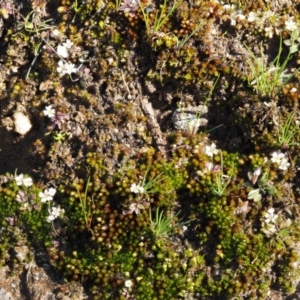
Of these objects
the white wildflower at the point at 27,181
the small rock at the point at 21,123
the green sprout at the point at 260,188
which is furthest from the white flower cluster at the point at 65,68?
the green sprout at the point at 260,188

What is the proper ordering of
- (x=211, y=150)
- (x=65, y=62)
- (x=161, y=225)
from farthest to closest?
(x=65, y=62)
(x=211, y=150)
(x=161, y=225)

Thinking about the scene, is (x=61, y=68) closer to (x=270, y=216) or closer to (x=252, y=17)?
(x=252, y=17)

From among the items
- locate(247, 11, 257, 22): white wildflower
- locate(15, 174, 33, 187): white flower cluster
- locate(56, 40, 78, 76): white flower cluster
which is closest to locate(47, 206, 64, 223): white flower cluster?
locate(15, 174, 33, 187): white flower cluster

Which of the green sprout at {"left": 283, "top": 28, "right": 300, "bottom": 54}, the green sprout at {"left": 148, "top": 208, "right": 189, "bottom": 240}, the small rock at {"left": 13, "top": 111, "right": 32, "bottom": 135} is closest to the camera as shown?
the green sprout at {"left": 148, "top": 208, "right": 189, "bottom": 240}

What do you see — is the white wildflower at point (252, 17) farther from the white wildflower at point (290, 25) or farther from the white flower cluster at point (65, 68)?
the white flower cluster at point (65, 68)

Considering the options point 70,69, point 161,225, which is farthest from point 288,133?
point 70,69

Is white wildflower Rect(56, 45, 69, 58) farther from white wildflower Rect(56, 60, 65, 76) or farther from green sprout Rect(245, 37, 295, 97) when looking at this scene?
green sprout Rect(245, 37, 295, 97)
